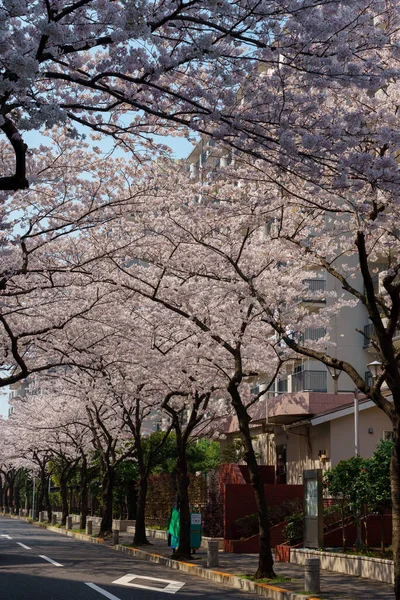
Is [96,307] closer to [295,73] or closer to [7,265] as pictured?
[7,265]

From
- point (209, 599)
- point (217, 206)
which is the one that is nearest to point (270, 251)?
point (217, 206)

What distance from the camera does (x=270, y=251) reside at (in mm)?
20109

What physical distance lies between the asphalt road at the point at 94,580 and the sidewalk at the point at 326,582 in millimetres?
996

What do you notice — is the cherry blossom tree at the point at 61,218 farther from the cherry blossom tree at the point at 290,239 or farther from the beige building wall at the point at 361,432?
the beige building wall at the point at 361,432

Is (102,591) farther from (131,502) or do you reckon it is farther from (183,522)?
(131,502)

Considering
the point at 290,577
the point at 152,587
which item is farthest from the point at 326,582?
the point at 152,587

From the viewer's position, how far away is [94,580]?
56.4ft

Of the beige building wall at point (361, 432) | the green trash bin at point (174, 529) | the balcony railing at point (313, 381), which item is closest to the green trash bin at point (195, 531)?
the green trash bin at point (174, 529)

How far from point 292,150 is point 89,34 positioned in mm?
2421

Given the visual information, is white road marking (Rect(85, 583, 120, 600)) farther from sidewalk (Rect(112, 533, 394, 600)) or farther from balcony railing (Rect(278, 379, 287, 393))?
balcony railing (Rect(278, 379, 287, 393))

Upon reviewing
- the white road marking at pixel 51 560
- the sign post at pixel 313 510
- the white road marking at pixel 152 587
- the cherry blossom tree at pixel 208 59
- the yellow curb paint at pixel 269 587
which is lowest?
the white road marking at pixel 51 560

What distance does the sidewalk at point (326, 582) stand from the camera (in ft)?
46.6

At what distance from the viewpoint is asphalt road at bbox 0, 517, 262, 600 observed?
1461 centimetres

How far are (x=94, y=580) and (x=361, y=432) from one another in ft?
48.7
